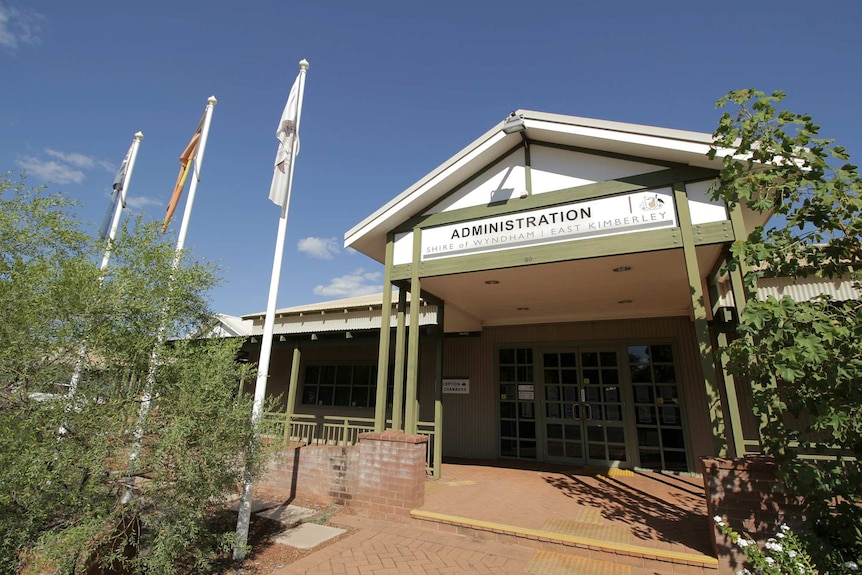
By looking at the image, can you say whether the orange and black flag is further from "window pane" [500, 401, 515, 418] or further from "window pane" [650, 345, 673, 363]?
"window pane" [650, 345, 673, 363]

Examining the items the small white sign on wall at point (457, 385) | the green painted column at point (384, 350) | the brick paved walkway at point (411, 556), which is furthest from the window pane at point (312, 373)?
the brick paved walkway at point (411, 556)

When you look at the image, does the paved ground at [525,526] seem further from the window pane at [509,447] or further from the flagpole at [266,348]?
the window pane at [509,447]

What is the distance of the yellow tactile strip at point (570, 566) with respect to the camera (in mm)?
3752

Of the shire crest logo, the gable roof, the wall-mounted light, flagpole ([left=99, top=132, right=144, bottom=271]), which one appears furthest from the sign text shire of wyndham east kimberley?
flagpole ([left=99, top=132, right=144, bottom=271])

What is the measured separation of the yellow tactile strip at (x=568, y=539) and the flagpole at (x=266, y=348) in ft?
6.34

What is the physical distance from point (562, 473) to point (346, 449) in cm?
400

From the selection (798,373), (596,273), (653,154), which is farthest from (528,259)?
(798,373)

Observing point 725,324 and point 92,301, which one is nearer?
point 92,301

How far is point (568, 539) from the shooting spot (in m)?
4.19

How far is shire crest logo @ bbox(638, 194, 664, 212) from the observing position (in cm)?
506

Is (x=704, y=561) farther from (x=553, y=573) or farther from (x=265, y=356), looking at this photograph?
(x=265, y=356)

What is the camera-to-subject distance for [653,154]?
5.11 metres

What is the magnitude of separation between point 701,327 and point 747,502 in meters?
1.67

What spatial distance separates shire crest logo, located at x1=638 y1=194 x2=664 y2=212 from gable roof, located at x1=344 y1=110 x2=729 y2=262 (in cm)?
49
